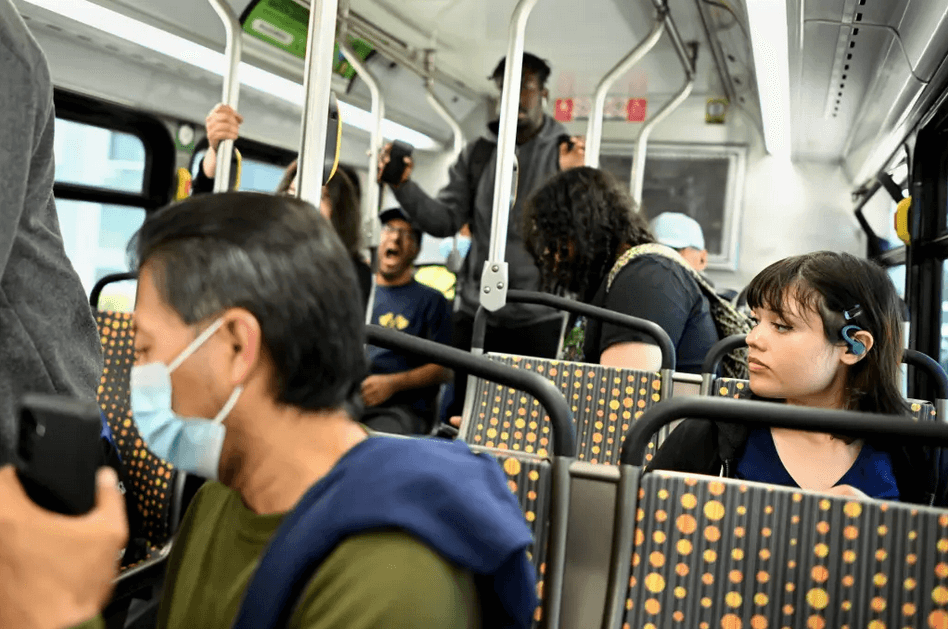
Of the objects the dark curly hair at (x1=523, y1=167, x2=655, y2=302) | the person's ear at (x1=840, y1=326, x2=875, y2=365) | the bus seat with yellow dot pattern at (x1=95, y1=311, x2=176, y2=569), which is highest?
the dark curly hair at (x1=523, y1=167, x2=655, y2=302)

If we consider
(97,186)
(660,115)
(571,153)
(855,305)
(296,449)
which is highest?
(660,115)

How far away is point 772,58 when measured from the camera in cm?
379

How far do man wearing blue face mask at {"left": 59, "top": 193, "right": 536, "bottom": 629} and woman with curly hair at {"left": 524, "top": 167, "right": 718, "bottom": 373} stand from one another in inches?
65.8

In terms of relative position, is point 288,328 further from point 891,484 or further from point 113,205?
point 113,205

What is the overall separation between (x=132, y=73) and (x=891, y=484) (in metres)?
4.31

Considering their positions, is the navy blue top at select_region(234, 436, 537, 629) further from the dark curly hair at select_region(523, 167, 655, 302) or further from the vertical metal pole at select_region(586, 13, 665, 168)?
the vertical metal pole at select_region(586, 13, 665, 168)

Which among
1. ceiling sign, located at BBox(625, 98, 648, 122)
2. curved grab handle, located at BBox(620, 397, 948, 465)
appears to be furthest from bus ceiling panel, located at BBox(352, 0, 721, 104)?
curved grab handle, located at BBox(620, 397, 948, 465)

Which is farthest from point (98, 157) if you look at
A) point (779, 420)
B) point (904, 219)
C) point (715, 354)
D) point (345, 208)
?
point (779, 420)

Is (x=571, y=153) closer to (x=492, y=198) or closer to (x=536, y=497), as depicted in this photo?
(x=492, y=198)

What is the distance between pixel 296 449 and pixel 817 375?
3.78 ft

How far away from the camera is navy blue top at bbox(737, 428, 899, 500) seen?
1494 millimetres

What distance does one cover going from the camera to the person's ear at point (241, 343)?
78 cm

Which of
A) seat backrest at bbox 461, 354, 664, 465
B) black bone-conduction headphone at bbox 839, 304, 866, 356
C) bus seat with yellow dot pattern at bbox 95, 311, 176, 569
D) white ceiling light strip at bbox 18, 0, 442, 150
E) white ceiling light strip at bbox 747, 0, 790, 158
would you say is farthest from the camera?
white ceiling light strip at bbox 18, 0, 442, 150

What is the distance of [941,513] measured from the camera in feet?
3.50
